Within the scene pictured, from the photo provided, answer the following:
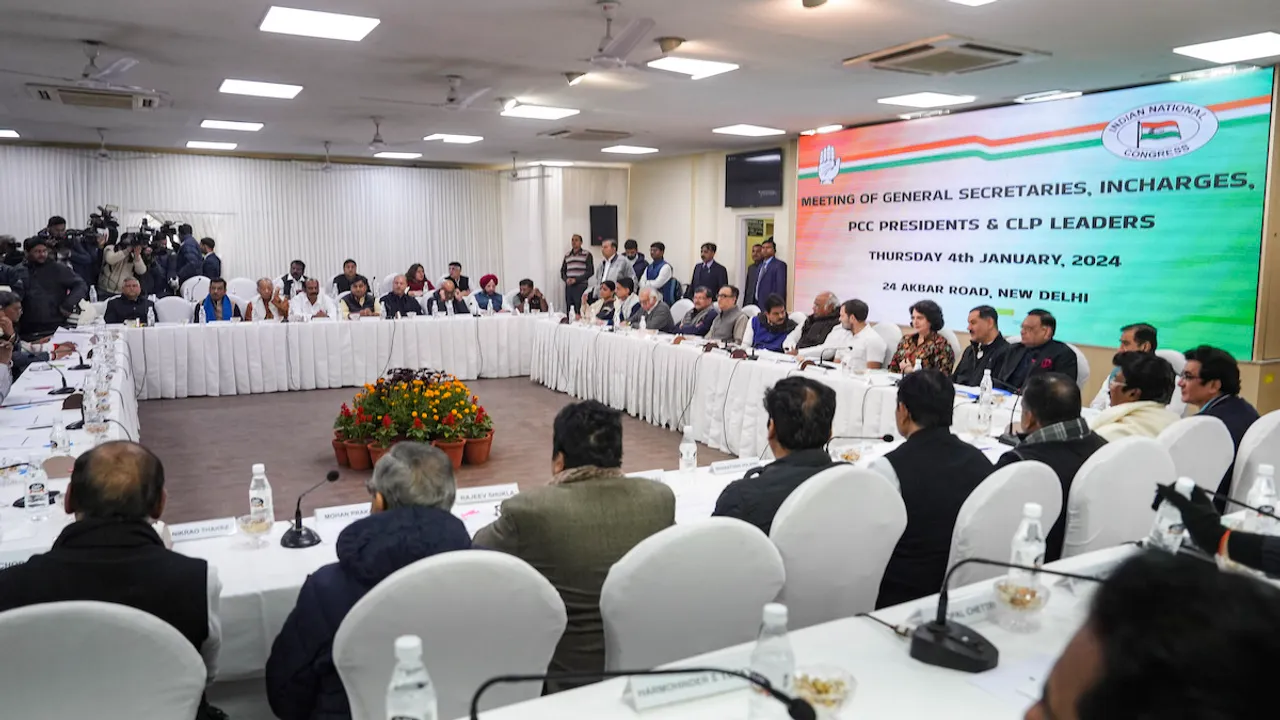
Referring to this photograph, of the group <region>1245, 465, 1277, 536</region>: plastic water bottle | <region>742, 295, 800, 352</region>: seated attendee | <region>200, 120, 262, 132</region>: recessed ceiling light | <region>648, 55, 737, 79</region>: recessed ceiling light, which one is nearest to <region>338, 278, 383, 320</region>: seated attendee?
<region>200, 120, 262, 132</region>: recessed ceiling light

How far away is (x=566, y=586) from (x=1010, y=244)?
23.0 feet

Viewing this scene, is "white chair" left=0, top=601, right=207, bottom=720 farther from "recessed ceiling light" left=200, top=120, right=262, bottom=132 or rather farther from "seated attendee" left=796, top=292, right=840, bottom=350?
"recessed ceiling light" left=200, top=120, right=262, bottom=132

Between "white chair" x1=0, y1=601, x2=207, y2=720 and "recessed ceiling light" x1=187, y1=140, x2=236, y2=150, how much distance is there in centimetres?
1132

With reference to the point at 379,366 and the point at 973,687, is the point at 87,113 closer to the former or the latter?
the point at 379,366

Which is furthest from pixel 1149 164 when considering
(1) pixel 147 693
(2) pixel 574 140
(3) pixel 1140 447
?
(1) pixel 147 693

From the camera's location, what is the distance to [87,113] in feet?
28.2

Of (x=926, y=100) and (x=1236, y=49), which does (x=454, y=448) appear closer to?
(x=926, y=100)

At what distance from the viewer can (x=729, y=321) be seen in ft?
24.6

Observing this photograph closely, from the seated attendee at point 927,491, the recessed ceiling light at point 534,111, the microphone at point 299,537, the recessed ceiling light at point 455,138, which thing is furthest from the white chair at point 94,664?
the recessed ceiling light at point 455,138

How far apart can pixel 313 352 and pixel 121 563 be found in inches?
290

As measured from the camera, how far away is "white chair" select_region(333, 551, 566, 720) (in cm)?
159

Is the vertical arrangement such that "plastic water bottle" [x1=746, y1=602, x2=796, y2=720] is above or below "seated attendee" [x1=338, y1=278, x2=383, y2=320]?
below

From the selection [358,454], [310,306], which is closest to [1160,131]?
[358,454]

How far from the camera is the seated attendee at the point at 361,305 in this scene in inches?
359
